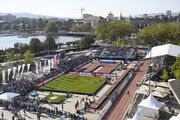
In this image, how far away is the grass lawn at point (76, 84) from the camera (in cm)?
3596

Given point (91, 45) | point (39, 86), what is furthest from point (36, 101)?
point (91, 45)

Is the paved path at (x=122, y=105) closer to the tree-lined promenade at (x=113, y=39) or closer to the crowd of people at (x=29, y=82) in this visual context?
the crowd of people at (x=29, y=82)

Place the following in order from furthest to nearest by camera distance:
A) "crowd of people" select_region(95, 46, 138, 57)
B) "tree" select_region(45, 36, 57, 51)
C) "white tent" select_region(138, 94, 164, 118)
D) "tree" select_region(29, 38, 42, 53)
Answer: "tree" select_region(45, 36, 57, 51)
"tree" select_region(29, 38, 42, 53)
"crowd of people" select_region(95, 46, 138, 57)
"white tent" select_region(138, 94, 164, 118)

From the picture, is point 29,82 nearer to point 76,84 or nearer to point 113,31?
point 76,84

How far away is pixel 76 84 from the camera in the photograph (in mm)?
39031

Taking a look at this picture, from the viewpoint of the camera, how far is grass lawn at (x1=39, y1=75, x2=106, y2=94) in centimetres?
3596

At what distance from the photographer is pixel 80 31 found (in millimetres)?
162750

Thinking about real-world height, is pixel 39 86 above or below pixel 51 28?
below

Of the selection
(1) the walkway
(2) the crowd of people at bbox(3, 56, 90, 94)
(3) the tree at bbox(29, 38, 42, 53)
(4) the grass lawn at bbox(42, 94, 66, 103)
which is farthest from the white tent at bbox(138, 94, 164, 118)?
(3) the tree at bbox(29, 38, 42, 53)

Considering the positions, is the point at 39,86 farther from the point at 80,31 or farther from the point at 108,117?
the point at 80,31

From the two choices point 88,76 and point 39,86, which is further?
point 88,76

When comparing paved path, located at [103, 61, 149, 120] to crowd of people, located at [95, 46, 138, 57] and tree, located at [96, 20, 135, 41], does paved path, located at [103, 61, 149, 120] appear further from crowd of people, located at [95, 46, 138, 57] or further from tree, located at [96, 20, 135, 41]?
tree, located at [96, 20, 135, 41]

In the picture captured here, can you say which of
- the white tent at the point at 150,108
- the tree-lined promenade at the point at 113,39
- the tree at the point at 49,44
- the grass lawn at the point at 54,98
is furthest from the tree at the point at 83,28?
the white tent at the point at 150,108

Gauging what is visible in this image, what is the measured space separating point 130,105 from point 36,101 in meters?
13.5
